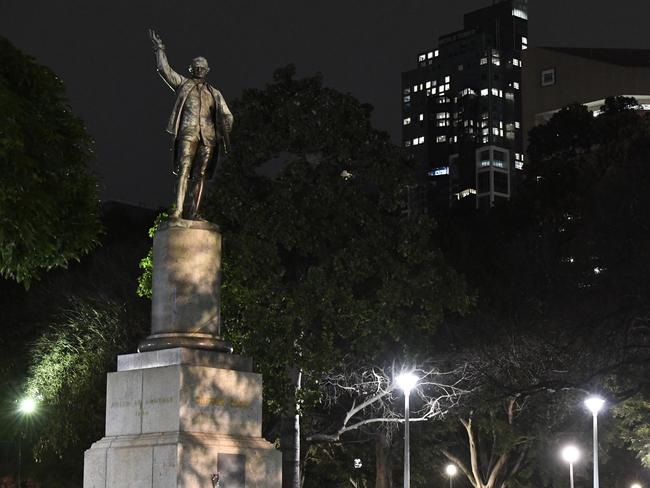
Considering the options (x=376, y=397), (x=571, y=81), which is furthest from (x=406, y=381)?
(x=571, y=81)

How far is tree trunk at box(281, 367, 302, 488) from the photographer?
110 feet

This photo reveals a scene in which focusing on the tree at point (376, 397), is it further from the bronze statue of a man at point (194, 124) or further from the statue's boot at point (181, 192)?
the statue's boot at point (181, 192)

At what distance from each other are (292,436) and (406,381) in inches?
146

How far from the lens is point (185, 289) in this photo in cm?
1745

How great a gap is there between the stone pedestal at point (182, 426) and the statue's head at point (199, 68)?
14.1ft

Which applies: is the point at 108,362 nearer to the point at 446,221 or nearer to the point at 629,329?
the point at 629,329

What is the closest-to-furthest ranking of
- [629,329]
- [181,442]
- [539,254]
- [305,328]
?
[181,442] → [629,329] → [305,328] → [539,254]

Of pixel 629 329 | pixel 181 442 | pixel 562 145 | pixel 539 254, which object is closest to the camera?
pixel 181 442

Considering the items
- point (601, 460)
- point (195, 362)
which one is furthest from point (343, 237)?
point (601, 460)

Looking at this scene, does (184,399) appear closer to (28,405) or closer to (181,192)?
(181,192)

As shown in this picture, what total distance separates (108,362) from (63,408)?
1.94 metres

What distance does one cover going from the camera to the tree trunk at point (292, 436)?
33578 millimetres

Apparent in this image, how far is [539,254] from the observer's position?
157ft

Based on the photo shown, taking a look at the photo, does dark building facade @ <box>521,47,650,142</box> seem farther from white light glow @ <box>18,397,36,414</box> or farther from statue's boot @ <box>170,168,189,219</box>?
statue's boot @ <box>170,168,189,219</box>
